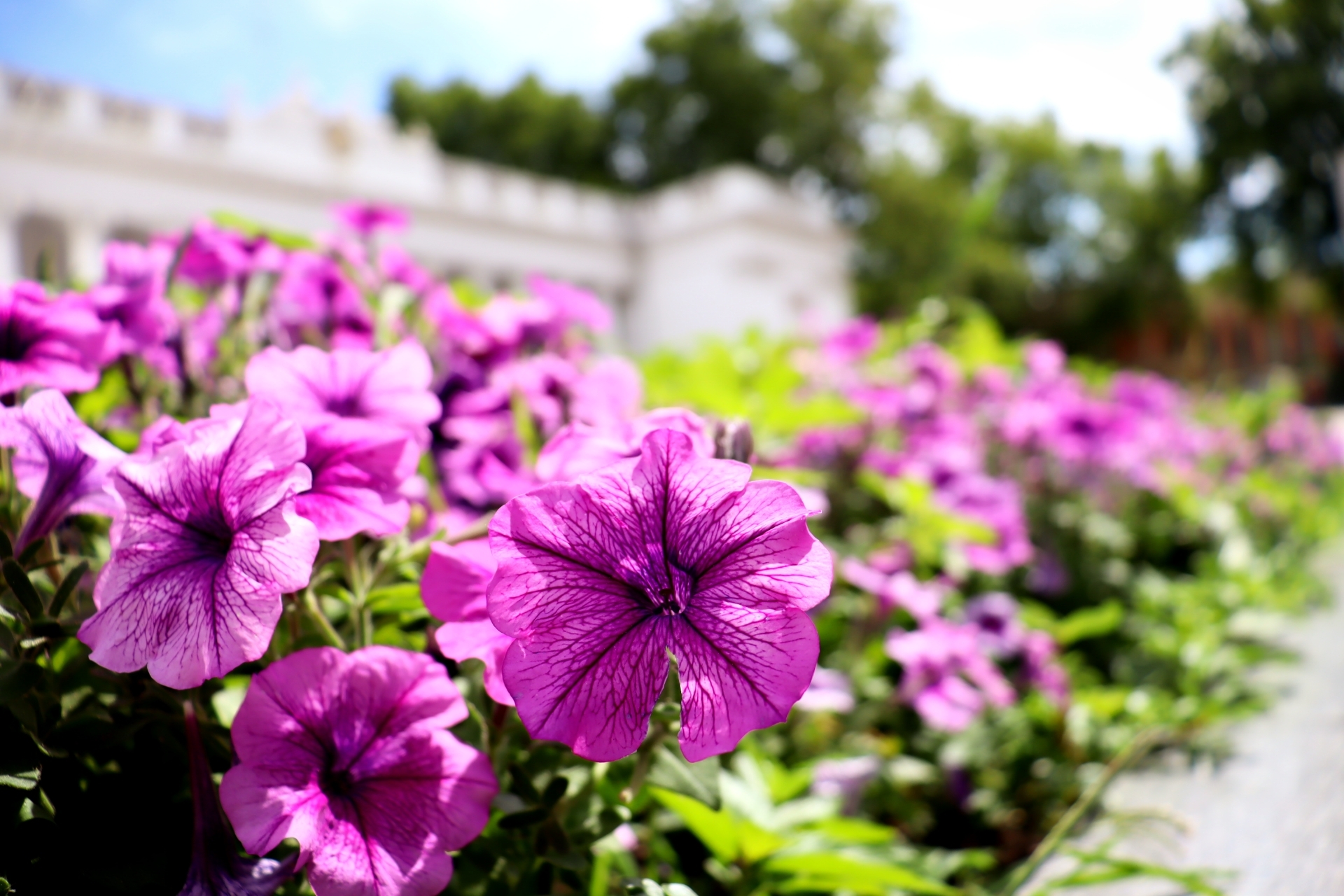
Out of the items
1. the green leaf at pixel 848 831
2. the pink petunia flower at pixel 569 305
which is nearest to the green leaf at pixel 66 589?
the green leaf at pixel 848 831

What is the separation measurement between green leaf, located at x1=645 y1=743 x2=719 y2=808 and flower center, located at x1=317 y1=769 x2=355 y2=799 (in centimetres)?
18

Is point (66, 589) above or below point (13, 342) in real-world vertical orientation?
below

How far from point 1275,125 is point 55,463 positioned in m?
27.5

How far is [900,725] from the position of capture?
50.9 inches

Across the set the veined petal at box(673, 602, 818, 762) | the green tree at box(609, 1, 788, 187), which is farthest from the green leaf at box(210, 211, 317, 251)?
the green tree at box(609, 1, 788, 187)

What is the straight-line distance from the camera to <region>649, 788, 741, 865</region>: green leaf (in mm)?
691

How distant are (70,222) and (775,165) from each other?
1608 centimetres

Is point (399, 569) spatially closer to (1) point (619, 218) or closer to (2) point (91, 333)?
(2) point (91, 333)

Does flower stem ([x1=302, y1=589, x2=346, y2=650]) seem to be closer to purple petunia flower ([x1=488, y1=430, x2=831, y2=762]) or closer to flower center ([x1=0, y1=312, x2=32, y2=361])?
purple petunia flower ([x1=488, y1=430, x2=831, y2=762])

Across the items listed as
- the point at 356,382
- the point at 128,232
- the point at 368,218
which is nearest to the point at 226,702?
the point at 356,382

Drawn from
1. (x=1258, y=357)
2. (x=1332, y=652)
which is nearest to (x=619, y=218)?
(x=1332, y=652)

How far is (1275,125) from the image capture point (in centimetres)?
2197

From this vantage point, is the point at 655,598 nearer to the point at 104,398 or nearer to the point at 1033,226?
the point at 104,398

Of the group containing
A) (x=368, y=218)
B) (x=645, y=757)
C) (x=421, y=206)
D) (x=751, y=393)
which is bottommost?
(x=645, y=757)
